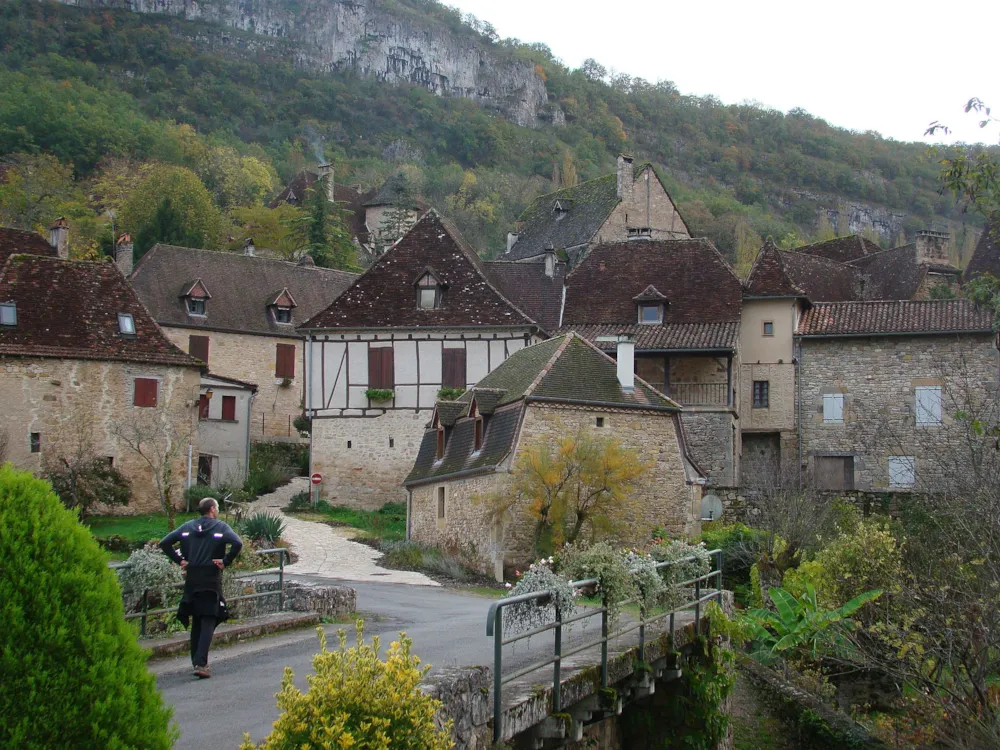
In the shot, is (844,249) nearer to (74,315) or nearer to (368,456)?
(368,456)

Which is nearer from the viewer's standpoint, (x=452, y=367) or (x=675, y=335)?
(x=452, y=367)

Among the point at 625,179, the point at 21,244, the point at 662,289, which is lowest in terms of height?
the point at 662,289

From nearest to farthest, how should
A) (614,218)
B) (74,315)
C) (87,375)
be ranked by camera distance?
(87,375) → (74,315) → (614,218)

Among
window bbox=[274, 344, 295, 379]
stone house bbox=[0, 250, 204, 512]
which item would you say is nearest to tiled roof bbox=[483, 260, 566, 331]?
window bbox=[274, 344, 295, 379]

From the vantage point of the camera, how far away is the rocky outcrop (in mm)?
148375

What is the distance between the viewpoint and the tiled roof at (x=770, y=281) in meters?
38.6

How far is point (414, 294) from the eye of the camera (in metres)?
37.1

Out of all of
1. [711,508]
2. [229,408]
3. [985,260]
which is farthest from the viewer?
[985,260]

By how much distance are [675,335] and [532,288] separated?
6194mm

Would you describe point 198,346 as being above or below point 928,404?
above

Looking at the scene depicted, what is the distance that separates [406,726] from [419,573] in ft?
62.9

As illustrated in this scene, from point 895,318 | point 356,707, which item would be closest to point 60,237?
point 895,318

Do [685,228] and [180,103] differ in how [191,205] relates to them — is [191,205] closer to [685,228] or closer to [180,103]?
[685,228]

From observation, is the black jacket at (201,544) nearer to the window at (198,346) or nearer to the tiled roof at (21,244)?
the tiled roof at (21,244)
